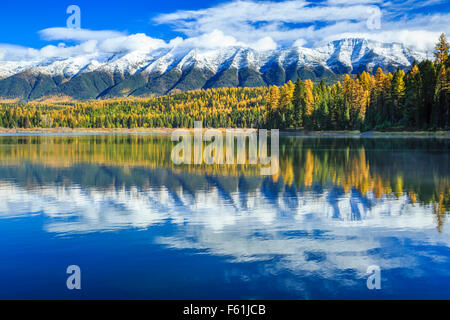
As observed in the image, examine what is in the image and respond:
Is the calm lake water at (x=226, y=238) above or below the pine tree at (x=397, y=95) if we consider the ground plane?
below

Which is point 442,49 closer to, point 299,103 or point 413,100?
point 413,100

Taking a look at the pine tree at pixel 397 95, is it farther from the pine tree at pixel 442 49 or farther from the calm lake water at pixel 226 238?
the calm lake water at pixel 226 238

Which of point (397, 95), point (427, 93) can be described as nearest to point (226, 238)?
point (427, 93)

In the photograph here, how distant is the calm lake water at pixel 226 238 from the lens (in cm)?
1056

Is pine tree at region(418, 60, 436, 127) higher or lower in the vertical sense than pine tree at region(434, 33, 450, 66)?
lower

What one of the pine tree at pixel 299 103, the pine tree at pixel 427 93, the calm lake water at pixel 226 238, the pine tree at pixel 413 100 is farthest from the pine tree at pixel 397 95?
the calm lake water at pixel 226 238

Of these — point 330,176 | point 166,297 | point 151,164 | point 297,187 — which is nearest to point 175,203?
point 297,187

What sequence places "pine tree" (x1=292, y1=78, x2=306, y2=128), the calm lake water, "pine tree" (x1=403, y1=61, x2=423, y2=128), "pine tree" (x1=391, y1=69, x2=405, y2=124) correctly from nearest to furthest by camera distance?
the calm lake water
"pine tree" (x1=403, y1=61, x2=423, y2=128)
"pine tree" (x1=391, y1=69, x2=405, y2=124)
"pine tree" (x1=292, y1=78, x2=306, y2=128)

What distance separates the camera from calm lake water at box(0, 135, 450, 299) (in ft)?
34.7

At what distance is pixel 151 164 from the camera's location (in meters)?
40.7

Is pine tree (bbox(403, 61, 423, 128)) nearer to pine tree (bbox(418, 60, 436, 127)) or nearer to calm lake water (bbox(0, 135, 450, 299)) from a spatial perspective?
pine tree (bbox(418, 60, 436, 127))

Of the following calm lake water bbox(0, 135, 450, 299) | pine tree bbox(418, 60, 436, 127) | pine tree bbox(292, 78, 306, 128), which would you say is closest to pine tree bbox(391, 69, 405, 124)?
pine tree bbox(418, 60, 436, 127)

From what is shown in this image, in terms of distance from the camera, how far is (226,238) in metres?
14.6

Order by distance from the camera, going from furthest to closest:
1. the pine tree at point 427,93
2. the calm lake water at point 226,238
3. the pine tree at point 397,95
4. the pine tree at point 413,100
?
the pine tree at point 397,95
the pine tree at point 413,100
the pine tree at point 427,93
the calm lake water at point 226,238
